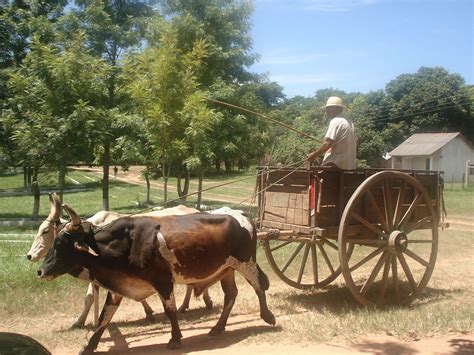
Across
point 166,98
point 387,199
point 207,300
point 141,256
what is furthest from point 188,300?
point 166,98

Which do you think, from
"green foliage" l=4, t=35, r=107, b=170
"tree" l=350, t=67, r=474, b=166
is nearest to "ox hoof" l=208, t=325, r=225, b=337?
"green foliage" l=4, t=35, r=107, b=170

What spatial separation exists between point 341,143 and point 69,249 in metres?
4.05

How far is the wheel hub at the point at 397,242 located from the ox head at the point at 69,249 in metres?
4.25

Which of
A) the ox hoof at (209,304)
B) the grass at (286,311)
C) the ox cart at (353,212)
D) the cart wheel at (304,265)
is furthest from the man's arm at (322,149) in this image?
the ox hoof at (209,304)

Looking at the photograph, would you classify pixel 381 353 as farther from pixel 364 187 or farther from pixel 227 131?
pixel 227 131

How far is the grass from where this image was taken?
253 inches

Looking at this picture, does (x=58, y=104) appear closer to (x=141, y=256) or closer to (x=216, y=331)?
(x=141, y=256)

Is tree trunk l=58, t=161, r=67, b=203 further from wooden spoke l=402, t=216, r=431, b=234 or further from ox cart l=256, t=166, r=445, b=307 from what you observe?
wooden spoke l=402, t=216, r=431, b=234

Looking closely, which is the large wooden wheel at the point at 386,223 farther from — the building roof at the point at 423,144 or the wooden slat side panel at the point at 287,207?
the building roof at the point at 423,144

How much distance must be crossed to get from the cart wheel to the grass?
25 centimetres

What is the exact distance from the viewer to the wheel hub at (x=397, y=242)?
7.94 meters

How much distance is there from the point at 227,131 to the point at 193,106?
4379 mm

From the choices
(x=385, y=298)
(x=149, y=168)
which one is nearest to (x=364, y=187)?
(x=385, y=298)

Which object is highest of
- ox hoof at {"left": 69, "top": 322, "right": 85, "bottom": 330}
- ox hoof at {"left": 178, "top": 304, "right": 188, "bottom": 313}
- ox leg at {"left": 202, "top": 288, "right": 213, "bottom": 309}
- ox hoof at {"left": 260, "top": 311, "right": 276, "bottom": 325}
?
ox hoof at {"left": 260, "top": 311, "right": 276, "bottom": 325}
